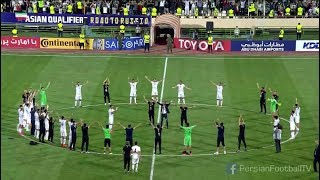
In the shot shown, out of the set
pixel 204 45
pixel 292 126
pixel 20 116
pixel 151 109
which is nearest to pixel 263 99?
pixel 292 126

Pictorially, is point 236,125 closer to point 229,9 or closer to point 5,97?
point 5,97

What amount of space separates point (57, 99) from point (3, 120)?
512cm

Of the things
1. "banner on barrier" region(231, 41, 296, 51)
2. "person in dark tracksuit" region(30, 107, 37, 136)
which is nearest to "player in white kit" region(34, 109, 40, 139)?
"person in dark tracksuit" region(30, 107, 37, 136)

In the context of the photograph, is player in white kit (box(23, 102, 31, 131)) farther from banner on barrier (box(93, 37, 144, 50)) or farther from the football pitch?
banner on barrier (box(93, 37, 144, 50))

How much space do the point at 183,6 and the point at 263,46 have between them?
11738 mm

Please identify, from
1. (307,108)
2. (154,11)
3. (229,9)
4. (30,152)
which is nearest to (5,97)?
A: (30,152)

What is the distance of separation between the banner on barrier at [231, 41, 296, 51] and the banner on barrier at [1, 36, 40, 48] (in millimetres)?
15785

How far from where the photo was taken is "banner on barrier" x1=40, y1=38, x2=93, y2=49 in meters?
61.9

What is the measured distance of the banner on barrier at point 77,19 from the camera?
216 ft

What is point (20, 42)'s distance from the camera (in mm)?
62406

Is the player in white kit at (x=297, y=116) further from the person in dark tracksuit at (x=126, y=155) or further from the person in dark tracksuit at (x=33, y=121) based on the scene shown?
Answer: the person in dark tracksuit at (x=33, y=121)

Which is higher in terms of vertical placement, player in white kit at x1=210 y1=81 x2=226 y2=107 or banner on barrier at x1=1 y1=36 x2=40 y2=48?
banner on barrier at x1=1 y1=36 x2=40 y2=48

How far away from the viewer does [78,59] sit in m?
57.6

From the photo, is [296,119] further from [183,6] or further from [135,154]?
[183,6]
